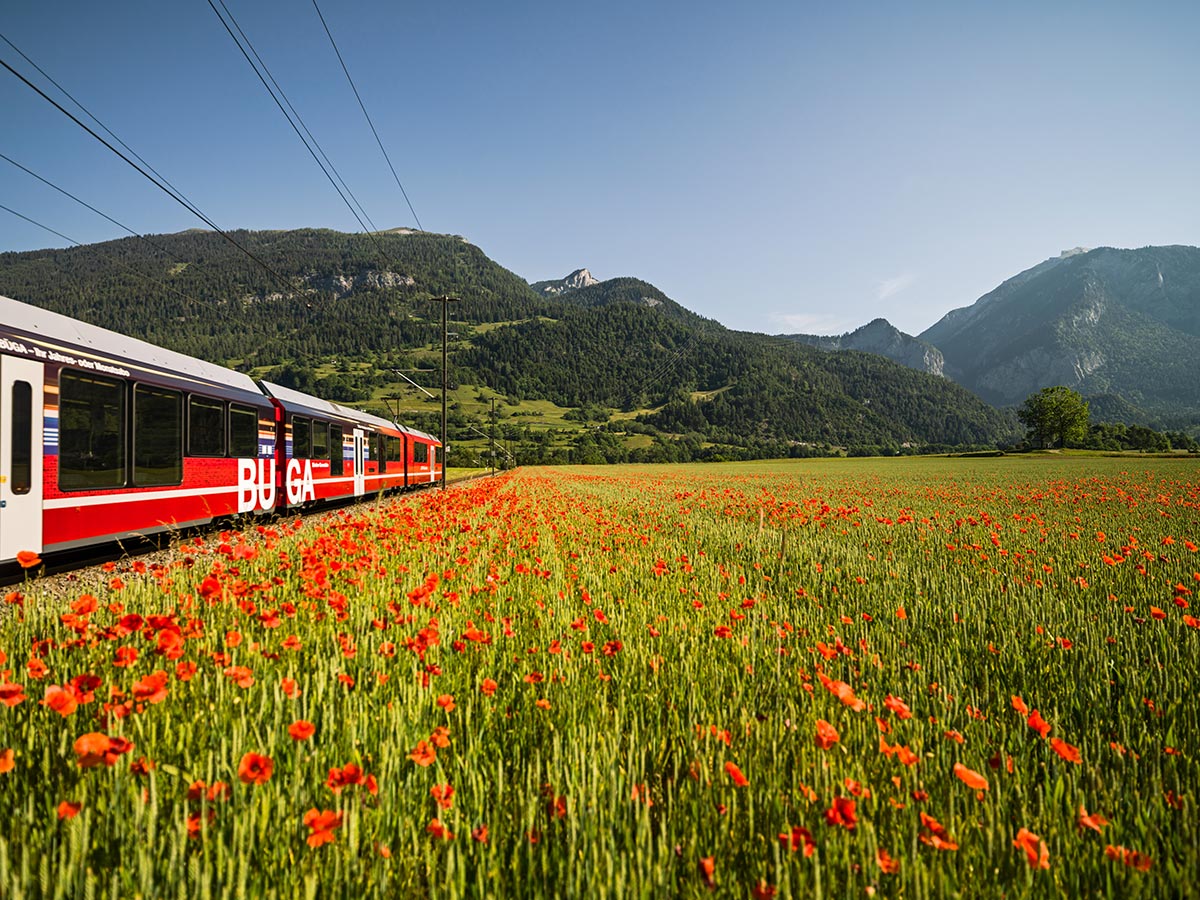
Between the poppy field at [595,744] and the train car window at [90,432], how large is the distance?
4.95 metres

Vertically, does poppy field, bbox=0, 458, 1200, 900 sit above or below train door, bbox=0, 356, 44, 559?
below

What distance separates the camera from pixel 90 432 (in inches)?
330

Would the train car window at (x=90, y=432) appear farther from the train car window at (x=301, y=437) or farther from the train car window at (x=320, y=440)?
the train car window at (x=320, y=440)

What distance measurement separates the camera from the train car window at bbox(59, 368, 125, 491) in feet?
26.0

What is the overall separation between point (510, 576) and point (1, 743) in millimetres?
3671

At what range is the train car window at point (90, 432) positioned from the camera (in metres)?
7.91

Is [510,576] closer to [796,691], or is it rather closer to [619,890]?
[796,691]

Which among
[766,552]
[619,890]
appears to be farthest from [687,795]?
[766,552]

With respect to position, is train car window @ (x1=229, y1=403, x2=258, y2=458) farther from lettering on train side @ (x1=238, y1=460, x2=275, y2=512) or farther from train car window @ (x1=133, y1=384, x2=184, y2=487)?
train car window @ (x1=133, y1=384, x2=184, y2=487)

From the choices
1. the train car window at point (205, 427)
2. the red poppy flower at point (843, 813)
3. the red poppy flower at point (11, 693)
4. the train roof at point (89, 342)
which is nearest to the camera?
the red poppy flower at point (843, 813)

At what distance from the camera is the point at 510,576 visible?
5426 millimetres

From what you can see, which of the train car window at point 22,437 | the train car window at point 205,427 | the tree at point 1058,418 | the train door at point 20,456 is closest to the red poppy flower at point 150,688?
the train door at point 20,456

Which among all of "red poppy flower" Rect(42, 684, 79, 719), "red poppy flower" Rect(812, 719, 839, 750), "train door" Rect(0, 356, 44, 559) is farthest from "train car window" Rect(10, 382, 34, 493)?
"red poppy flower" Rect(812, 719, 839, 750)

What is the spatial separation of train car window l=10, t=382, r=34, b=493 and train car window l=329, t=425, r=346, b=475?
11.6 metres
